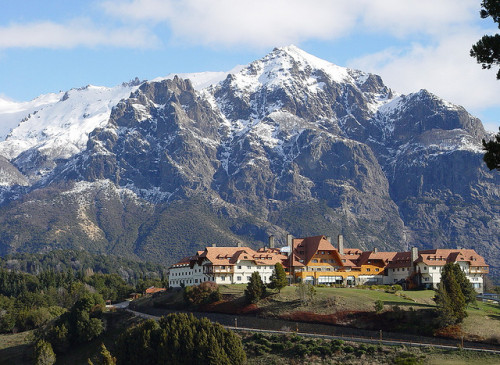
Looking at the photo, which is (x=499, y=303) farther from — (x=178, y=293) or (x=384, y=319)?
(x=178, y=293)

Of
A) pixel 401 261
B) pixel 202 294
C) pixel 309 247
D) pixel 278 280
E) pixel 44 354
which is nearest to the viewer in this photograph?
pixel 44 354

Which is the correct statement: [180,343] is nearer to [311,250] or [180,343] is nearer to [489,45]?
[311,250]

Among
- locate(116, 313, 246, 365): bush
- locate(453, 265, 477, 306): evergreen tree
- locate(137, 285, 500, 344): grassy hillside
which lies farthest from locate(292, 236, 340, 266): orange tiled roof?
locate(116, 313, 246, 365): bush

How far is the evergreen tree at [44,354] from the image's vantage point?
445 ft

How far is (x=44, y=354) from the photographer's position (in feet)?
448

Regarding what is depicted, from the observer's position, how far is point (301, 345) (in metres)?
118

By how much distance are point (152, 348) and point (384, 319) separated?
37.7 meters

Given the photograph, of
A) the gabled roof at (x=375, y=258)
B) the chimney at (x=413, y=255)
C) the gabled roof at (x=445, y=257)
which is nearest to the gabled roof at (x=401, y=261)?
the chimney at (x=413, y=255)

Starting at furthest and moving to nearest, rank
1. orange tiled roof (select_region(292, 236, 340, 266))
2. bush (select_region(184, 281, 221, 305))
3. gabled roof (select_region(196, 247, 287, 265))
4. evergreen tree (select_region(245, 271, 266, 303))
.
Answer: orange tiled roof (select_region(292, 236, 340, 266))
gabled roof (select_region(196, 247, 287, 265))
bush (select_region(184, 281, 221, 305))
evergreen tree (select_region(245, 271, 266, 303))

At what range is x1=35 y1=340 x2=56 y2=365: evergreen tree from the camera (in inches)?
5344

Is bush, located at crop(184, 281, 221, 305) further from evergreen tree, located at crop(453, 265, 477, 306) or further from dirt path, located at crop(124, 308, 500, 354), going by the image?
evergreen tree, located at crop(453, 265, 477, 306)

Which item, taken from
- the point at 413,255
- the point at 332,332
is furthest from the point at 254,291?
the point at 413,255

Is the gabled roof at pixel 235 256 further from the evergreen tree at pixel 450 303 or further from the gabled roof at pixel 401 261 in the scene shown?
the evergreen tree at pixel 450 303

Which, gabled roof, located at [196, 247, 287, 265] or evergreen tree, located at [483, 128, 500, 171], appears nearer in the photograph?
evergreen tree, located at [483, 128, 500, 171]
